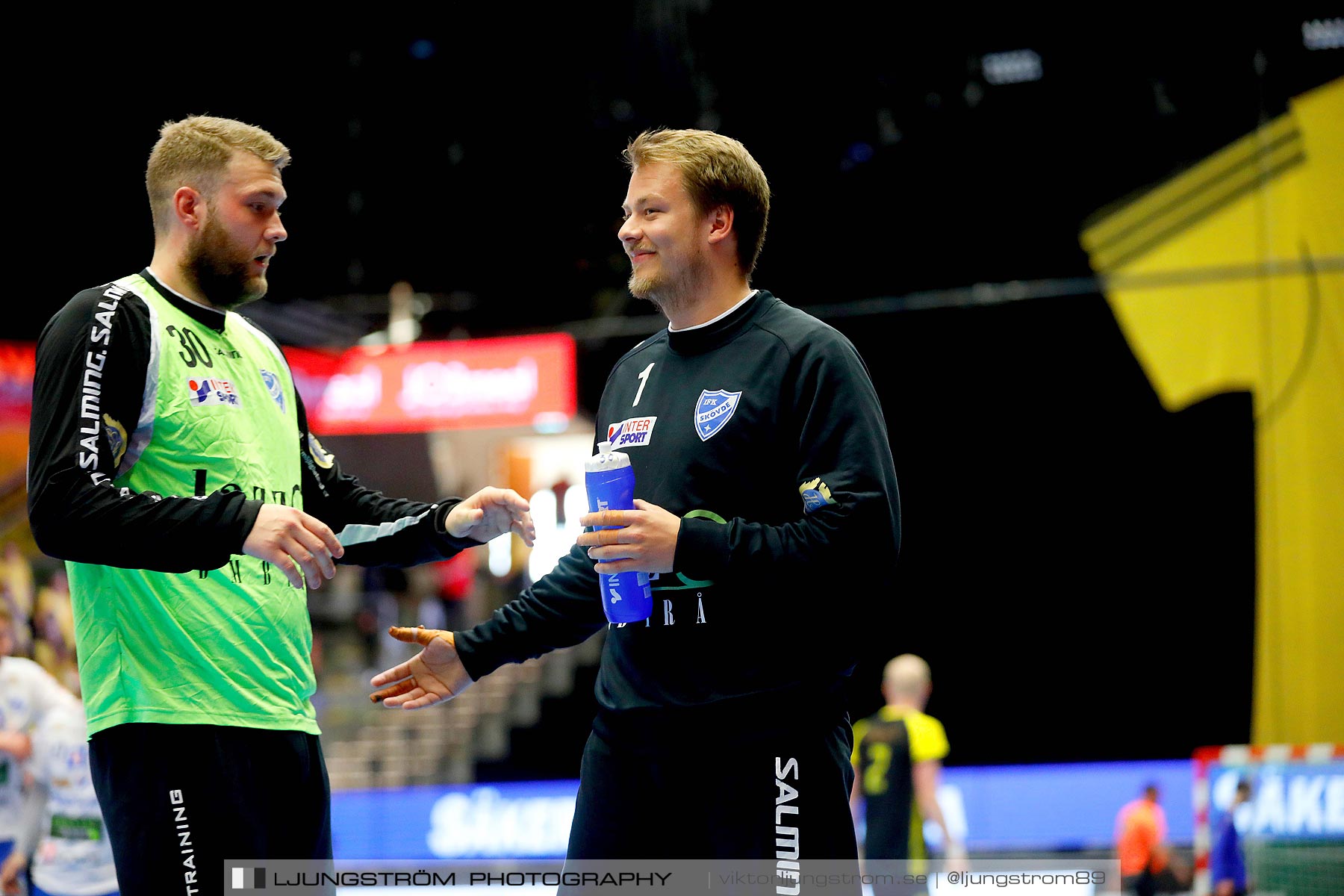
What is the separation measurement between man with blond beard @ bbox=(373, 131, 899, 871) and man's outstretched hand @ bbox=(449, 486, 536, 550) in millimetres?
246

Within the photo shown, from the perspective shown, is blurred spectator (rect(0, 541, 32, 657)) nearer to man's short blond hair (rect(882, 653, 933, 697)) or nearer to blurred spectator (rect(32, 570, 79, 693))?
blurred spectator (rect(32, 570, 79, 693))

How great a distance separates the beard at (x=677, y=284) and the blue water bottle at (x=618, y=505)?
464 millimetres

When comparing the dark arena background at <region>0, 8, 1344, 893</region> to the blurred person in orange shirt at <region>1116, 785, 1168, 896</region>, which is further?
the dark arena background at <region>0, 8, 1344, 893</region>

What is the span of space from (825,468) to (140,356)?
4.56 feet

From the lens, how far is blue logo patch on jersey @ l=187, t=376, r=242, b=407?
2588 mm

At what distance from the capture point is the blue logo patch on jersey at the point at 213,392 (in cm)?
259

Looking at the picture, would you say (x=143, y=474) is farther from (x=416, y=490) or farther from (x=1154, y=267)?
(x=416, y=490)

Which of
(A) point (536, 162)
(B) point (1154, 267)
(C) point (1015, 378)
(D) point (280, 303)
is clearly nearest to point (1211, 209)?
(B) point (1154, 267)

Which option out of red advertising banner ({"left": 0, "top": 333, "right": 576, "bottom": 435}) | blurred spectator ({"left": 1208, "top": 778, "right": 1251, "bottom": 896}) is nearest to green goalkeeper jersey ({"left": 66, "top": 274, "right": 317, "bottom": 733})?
blurred spectator ({"left": 1208, "top": 778, "right": 1251, "bottom": 896})

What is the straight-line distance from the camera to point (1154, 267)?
1136cm

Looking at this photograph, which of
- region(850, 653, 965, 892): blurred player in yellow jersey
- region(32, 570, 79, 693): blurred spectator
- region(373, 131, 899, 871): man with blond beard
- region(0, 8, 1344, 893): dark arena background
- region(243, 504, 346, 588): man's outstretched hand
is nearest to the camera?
region(243, 504, 346, 588): man's outstretched hand

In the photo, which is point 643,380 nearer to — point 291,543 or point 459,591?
point 291,543

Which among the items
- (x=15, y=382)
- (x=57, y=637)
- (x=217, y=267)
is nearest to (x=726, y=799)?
(x=217, y=267)

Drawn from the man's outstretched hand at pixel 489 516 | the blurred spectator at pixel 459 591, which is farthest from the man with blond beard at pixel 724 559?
the blurred spectator at pixel 459 591
